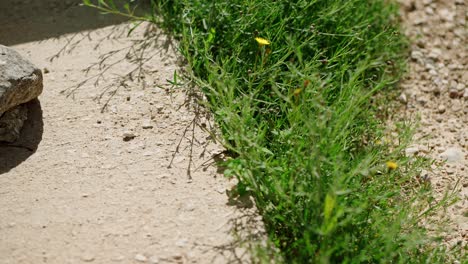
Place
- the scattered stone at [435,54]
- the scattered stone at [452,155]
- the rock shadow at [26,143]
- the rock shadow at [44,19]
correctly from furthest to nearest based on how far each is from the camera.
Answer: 1. the scattered stone at [435,54]
2. the rock shadow at [44,19]
3. the scattered stone at [452,155]
4. the rock shadow at [26,143]

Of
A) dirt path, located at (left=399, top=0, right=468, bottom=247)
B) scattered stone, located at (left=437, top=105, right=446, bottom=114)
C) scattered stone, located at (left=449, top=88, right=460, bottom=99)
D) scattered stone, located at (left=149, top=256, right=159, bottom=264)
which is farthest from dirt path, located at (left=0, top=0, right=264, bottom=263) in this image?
scattered stone, located at (left=449, top=88, right=460, bottom=99)

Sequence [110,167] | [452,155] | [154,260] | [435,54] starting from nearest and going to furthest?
[154,260], [110,167], [452,155], [435,54]

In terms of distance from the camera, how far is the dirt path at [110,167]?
2344 mm

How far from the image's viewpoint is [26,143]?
9.27 feet

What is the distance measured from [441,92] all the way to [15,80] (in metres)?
2.71

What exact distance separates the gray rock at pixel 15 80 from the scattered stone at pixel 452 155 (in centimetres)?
241

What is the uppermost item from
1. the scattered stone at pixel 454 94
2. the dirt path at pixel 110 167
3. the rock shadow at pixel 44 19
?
the rock shadow at pixel 44 19

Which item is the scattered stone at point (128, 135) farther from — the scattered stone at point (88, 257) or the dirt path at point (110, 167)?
the scattered stone at point (88, 257)

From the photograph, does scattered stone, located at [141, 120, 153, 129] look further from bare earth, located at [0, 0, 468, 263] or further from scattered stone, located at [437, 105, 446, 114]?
scattered stone, located at [437, 105, 446, 114]

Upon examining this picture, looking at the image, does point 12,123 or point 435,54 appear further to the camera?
point 435,54

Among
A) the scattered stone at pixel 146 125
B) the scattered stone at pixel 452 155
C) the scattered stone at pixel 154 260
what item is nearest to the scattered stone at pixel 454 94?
the scattered stone at pixel 452 155

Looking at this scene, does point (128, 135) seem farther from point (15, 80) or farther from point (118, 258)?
point (118, 258)

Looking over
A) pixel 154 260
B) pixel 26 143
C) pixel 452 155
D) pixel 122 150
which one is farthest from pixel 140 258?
pixel 452 155

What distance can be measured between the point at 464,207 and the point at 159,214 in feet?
5.60
